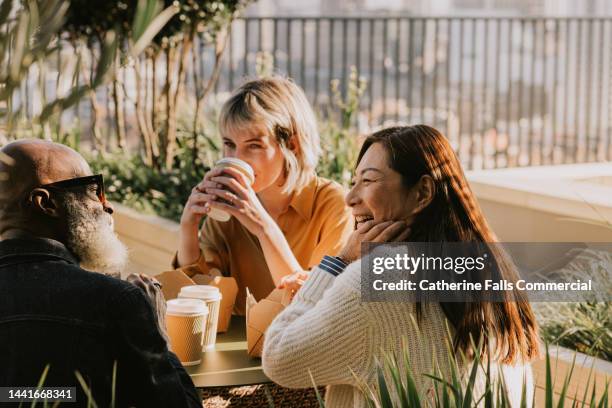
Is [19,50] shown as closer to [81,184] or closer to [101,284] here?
[101,284]

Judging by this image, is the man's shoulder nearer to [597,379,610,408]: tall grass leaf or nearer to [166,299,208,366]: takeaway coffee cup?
[166,299,208,366]: takeaway coffee cup

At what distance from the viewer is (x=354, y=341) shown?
1.99 meters

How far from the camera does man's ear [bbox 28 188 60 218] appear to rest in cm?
190

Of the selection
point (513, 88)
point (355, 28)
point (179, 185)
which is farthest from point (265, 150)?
point (513, 88)

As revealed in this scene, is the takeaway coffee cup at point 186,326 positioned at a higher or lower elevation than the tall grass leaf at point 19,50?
lower

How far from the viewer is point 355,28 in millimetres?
9180

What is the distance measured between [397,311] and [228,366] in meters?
0.65

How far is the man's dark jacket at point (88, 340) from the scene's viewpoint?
1.76 m

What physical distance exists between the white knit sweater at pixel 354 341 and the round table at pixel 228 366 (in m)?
0.30

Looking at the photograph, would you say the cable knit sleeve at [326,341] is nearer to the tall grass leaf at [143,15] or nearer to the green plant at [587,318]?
the tall grass leaf at [143,15]

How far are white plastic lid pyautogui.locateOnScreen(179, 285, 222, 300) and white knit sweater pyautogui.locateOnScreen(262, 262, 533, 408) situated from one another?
518 millimetres

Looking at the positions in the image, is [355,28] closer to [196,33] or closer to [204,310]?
[196,33]

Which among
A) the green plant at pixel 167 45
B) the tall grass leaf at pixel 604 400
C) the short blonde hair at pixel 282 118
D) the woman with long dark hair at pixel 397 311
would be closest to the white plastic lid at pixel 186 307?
the woman with long dark hair at pixel 397 311

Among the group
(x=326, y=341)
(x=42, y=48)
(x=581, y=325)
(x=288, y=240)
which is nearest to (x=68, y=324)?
(x=326, y=341)
